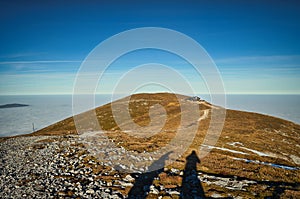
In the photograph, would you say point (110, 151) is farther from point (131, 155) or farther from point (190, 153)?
point (190, 153)

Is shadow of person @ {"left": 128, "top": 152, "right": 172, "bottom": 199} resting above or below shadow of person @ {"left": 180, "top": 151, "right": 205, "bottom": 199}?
above

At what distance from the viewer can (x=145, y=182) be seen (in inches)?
700

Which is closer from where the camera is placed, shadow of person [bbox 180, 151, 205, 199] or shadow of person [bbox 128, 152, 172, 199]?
shadow of person [bbox 128, 152, 172, 199]

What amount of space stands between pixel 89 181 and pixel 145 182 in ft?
14.8

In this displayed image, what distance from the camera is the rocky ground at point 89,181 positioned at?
50.0 feet

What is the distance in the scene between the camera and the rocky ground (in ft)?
50.0

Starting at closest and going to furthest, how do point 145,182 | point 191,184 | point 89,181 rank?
point 89,181, point 145,182, point 191,184

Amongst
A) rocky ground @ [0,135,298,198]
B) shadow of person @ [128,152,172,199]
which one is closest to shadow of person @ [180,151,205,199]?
rocky ground @ [0,135,298,198]

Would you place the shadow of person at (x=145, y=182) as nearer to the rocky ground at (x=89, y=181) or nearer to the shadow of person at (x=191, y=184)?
the rocky ground at (x=89, y=181)

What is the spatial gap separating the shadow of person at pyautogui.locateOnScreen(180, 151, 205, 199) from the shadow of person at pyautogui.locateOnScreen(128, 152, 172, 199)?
2.55 meters

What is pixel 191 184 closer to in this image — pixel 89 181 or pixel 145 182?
pixel 145 182

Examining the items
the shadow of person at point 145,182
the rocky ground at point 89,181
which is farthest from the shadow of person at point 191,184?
the shadow of person at point 145,182

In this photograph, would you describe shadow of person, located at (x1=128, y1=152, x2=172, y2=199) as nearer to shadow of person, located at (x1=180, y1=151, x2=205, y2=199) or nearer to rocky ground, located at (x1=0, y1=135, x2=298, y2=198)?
rocky ground, located at (x1=0, y1=135, x2=298, y2=198)

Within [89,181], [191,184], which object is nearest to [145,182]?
[191,184]
